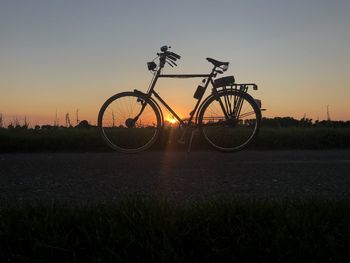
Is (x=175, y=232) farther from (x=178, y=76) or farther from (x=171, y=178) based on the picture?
(x=178, y=76)

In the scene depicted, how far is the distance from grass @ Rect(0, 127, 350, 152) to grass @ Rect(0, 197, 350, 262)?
180 inches

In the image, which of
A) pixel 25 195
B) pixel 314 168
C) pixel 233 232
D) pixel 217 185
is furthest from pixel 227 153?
pixel 233 232

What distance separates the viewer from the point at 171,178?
4.72 m

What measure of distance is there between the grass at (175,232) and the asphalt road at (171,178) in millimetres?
558

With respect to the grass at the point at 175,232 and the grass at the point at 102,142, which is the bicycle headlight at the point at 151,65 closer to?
the grass at the point at 102,142

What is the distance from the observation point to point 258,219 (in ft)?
9.82

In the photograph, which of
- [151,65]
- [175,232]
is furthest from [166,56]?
[175,232]

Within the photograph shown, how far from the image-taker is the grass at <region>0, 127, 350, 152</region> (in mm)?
8336

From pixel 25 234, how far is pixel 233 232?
47.4 inches

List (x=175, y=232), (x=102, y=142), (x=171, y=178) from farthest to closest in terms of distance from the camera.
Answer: (x=102, y=142), (x=171, y=178), (x=175, y=232)

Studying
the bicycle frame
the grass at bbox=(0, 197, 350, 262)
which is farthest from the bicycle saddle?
the grass at bbox=(0, 197, 350, 262)

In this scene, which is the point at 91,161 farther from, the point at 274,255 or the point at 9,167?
the point at 274,255

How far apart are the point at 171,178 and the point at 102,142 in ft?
13.0

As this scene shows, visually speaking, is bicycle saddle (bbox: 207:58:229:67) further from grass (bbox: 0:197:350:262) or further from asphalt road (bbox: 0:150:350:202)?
grass (bbox: 0:197:350:262)
